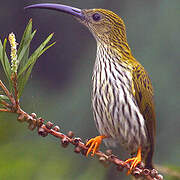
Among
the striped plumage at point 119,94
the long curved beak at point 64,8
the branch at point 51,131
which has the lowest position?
the branch at point 51,131

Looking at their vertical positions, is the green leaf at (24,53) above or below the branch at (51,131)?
above

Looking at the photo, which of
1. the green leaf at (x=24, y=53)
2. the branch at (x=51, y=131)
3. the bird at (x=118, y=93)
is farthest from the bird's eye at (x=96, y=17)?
the green leaf at (x=24, y=53)

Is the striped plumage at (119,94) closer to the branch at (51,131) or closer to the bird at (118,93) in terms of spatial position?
the bird at (118,93)

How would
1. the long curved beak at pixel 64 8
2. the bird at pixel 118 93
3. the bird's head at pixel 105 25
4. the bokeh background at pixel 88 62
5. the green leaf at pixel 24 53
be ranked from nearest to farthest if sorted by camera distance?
the green leaf at pixel 24 53 < the long curved beak at pixel 64 8 < the bird at pixel 118 93 < the bird's head at pixel 105 25 < the bokeh background at pixel 88 62

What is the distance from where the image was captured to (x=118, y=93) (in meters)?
2.33

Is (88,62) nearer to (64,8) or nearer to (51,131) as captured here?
(64,8)

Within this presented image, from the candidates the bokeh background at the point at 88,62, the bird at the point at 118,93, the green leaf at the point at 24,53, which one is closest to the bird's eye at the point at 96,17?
the bird at the point at 118,93

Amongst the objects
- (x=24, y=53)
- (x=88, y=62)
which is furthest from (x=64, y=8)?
(x=88, y=62)

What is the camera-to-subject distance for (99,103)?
7.74ft

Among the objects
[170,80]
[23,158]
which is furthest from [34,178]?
[170,80]

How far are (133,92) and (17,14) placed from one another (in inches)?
158

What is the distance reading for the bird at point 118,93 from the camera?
2.34 m

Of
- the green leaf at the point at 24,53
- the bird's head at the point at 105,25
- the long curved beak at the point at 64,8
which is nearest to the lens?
the green leaf at the point at 24,53

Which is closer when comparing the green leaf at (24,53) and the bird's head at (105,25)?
the green leaf at (24,53)
